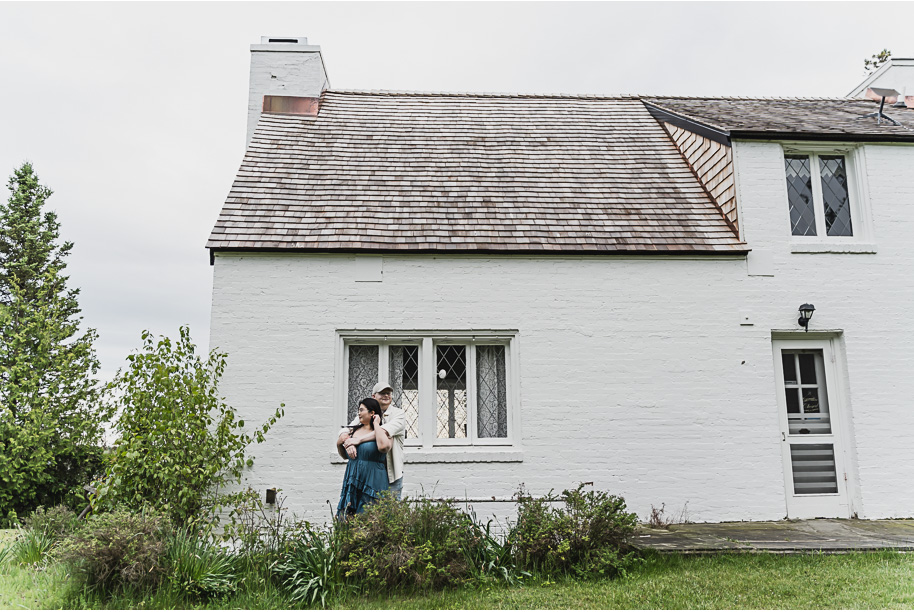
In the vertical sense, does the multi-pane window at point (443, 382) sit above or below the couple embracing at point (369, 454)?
above

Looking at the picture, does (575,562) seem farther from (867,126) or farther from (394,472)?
(867,126)

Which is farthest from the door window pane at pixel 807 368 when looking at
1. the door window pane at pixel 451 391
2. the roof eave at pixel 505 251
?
the door window pane at pixel 451 391

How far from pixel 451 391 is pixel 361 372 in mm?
1346

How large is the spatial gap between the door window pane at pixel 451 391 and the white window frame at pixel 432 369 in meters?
0.10

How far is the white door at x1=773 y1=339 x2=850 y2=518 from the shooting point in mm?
8906

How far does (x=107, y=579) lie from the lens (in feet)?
18.8

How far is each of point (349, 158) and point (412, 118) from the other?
6.90 feet

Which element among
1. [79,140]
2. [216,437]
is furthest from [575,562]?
[79,140]

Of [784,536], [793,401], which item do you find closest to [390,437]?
[784,536]

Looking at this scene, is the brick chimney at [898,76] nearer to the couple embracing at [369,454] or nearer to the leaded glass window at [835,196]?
the leaded glass window at [835,196]

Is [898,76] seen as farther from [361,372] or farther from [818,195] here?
[361,372]

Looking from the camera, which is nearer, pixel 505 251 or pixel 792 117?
pixel 505 251

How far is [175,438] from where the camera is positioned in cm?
754

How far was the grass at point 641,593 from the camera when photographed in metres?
5.49
